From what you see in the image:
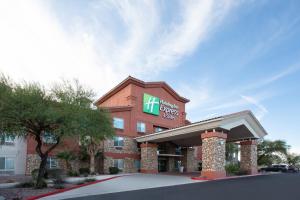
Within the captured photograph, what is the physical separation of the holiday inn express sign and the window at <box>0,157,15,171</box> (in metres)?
17.5

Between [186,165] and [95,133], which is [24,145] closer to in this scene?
[95,133]

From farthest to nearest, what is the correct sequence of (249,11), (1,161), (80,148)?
(80,148) → (1,161) → (249,11)

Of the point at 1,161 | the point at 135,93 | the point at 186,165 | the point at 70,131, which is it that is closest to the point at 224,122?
the point at 70,131

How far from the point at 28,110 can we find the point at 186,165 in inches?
1186

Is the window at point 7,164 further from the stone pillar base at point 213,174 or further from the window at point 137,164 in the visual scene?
the stone pillar base at point 213,174

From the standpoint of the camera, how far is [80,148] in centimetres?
3303

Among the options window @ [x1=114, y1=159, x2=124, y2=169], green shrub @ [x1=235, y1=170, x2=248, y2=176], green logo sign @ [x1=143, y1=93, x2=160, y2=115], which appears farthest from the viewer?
green logo sign @ [x1=143, y1=93, x2=160, y2=115]

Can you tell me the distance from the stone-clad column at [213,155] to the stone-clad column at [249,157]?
6831 millimetres

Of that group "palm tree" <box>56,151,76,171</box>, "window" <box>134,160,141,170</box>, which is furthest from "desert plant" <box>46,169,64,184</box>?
"window" <box>134,160,141,170</box>

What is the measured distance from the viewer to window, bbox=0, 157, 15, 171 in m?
29.0

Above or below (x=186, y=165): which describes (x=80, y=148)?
above

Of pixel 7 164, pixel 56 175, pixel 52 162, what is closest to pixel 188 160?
pixel 52 162

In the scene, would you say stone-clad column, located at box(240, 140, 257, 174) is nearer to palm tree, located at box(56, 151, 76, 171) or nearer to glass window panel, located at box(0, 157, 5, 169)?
palm tree, located at box(56, 151, 76, 171)

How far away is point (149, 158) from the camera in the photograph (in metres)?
35.8
